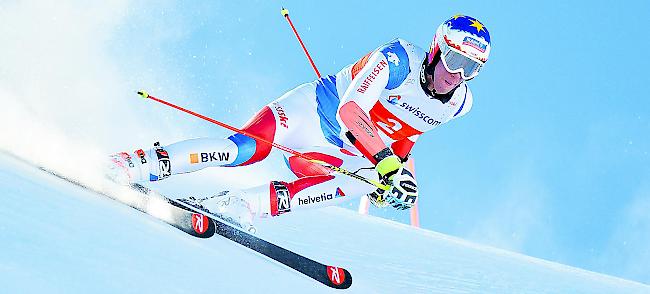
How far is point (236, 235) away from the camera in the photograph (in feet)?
12.9

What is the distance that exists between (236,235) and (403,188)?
3.07 feet

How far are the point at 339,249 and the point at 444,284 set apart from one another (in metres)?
0.90

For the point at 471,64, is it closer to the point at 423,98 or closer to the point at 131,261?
the point at 423,98

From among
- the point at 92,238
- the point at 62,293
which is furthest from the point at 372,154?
the point at 62,293

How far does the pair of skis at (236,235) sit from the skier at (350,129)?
0.22 metres

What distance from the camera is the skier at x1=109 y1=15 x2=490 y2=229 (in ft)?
13.6

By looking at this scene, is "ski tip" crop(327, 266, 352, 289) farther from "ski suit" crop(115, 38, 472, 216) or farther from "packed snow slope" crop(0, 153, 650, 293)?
"ski suit" crop(115, 38, 472, 216)

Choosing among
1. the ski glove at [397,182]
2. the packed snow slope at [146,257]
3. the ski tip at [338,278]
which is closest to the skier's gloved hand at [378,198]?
the ski glove at [397,182]

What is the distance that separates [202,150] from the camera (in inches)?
171

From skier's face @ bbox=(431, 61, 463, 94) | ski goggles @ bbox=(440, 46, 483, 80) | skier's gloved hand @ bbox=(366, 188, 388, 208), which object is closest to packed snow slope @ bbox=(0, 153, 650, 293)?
skier's gloved hand @ bbox=(366, 188, 388, 208)

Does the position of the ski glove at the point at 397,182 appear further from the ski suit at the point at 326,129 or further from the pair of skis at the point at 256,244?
the pair of skis at the point at 256,244

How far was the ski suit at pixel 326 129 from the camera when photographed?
430 cm

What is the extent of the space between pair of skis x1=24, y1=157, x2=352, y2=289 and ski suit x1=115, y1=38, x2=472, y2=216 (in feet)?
1.26

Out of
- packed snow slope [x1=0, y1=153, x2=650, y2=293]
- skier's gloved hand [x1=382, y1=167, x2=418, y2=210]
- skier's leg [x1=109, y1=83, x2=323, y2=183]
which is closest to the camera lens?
packed snow slope [x1=0, y1=153, x2=650, y2=293]
